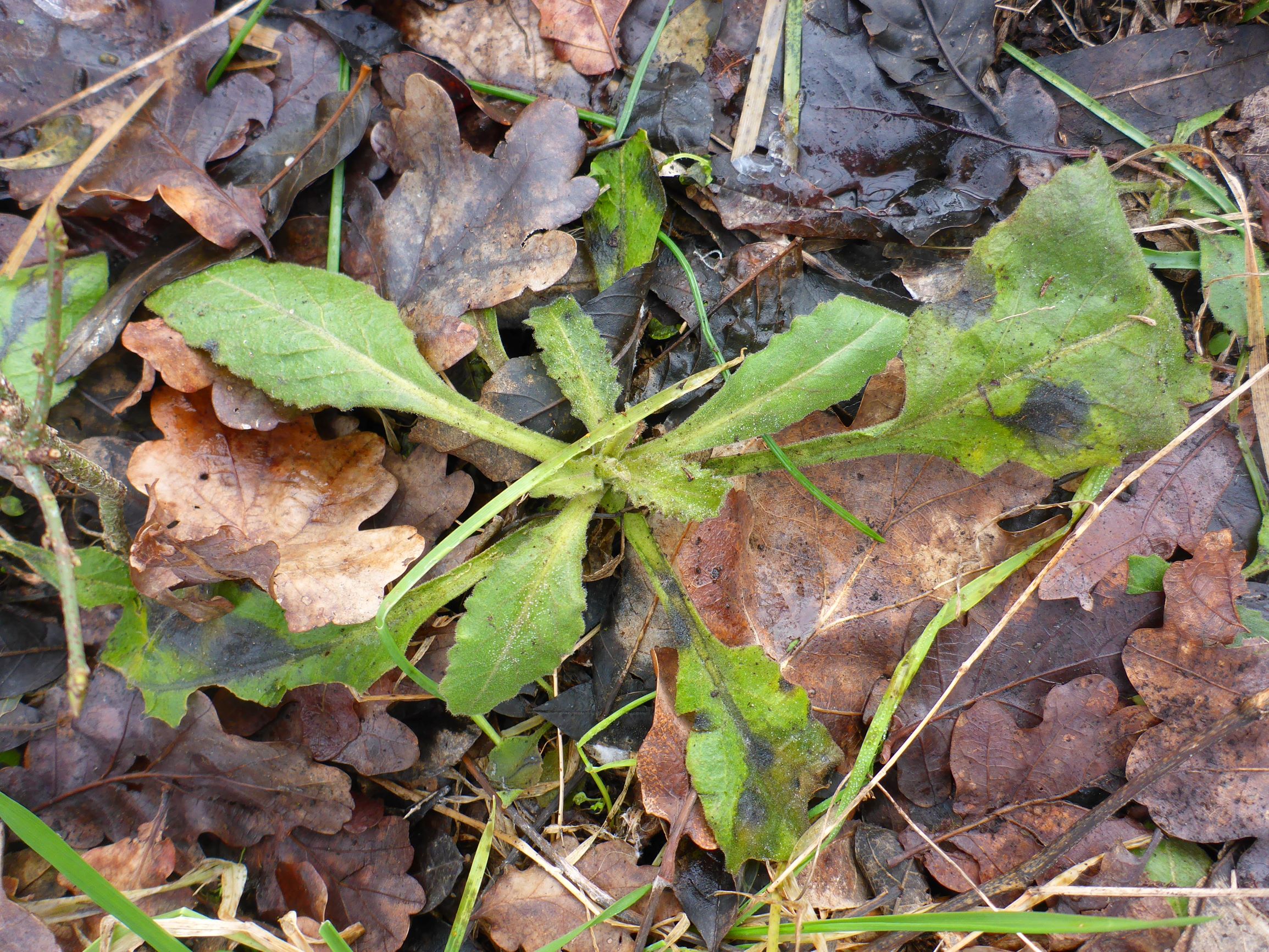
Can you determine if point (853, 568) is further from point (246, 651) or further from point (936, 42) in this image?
point (246, 651)

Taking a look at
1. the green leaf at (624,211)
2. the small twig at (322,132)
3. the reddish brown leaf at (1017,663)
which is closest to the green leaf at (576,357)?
the green leaf at (624,211)

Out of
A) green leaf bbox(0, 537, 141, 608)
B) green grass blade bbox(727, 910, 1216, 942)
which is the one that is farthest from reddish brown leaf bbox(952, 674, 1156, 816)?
green leaf bbox(0, 537, 141, 608)

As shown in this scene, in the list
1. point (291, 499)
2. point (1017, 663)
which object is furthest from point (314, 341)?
point (1017, 663)

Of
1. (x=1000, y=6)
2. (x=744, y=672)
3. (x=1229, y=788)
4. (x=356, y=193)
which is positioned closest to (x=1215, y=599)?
(x=1229, y=788)

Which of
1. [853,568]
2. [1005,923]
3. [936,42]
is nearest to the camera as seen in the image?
[1005,923]

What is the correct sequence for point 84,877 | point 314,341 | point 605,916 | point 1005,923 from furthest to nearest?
point 314,341
point 605,916
point 1005,923
point 84,877

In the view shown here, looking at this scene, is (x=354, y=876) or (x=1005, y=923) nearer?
(x=1005, y=923)

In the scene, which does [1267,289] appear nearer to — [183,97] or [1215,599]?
[1215,599]

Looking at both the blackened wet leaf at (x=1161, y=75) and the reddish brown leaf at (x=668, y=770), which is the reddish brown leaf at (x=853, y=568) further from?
the blackened wet leaf at (x=1161, y=75)
